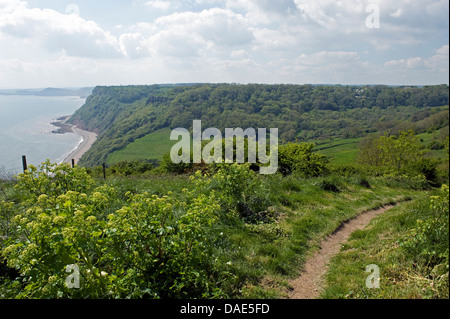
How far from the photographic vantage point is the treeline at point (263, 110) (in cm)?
12600

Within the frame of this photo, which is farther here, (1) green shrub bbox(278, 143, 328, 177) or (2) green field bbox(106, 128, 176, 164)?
(2) green field bbox(106, 128, 176, 164)

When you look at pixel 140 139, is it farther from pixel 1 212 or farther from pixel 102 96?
pixel 1 212

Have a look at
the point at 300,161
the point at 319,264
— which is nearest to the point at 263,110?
the point at 300,161

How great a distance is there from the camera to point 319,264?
5562 millimetres

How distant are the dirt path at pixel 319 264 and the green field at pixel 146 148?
274 ft

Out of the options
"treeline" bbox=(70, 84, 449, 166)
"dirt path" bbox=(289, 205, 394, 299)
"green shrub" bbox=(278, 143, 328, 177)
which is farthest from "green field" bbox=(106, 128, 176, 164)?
"dirt path" bbox=(289, 205, 394, 299)

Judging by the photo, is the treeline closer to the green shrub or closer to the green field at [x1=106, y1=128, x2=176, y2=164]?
the green field at [x1=106, y1=128, x2=176, y2=164]

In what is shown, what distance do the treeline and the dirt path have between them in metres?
104

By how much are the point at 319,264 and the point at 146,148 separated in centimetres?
10770

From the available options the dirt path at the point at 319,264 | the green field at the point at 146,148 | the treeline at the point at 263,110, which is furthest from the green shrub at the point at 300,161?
the treeline at the point at 263,110

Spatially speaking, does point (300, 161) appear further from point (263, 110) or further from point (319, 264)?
point (263, 110)

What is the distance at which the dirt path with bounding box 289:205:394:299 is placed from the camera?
15.2 feet

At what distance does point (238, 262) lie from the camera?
16.8ft
